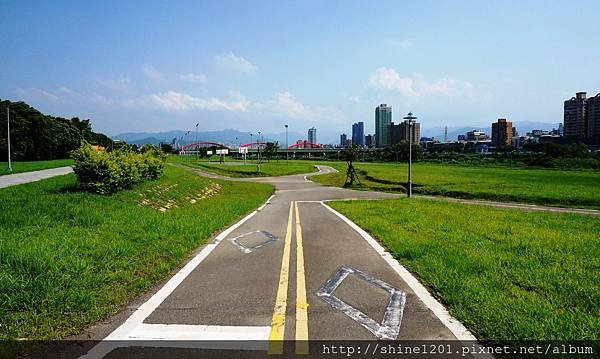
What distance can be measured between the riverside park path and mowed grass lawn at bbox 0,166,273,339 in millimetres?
408

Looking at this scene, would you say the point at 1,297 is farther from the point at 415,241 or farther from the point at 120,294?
the point at 415,241

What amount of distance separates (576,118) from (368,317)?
16839 cm

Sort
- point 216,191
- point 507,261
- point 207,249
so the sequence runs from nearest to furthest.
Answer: point 507,261, point 207,249, point 216,191

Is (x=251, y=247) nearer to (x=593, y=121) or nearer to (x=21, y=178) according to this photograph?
(x=21, y=178)

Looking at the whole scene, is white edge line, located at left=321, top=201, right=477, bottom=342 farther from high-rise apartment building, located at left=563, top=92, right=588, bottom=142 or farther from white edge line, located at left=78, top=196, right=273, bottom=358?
high-rise apartment building, located at left=563, top=92, right=588, bottom=142

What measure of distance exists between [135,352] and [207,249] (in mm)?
4511

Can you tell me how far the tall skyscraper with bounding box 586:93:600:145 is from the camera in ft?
397

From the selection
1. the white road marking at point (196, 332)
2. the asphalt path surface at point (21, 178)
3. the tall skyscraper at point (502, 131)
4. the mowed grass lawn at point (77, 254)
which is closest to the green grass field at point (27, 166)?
the asphalt path surface at point (21, 178)

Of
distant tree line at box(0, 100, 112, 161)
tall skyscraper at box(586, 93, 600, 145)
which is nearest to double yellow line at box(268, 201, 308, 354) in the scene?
distant tree line at box(0, 100, 112, 161)

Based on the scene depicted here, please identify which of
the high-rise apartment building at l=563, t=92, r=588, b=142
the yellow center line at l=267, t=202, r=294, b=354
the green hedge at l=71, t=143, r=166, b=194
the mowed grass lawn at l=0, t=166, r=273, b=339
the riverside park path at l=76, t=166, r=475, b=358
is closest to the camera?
the yellow center line at l=267, t=202, r=294, b=354

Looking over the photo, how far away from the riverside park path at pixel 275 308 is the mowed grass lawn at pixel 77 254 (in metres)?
0.41

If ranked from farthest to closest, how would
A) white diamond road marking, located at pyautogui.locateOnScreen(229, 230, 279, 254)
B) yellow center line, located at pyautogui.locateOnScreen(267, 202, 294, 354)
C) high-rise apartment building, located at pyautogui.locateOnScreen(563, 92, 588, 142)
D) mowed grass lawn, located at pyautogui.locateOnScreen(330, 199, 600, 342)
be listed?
high-rise apartment building, located at pyautogui.locateOnScreen(563, 92, 588, 142), white diamond road marking, located at pyautogui.locateOnScreen(229, 230, 279, 254), mowed grass lawn, located at pyautogui.locateOnScreen(330, 199, 600, 342), yellow center line, located at pyautogui.locateOnScreen(267, 202, 294, 354)

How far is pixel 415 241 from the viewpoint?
852cm

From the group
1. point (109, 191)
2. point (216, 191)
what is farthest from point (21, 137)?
point (109, 191)
